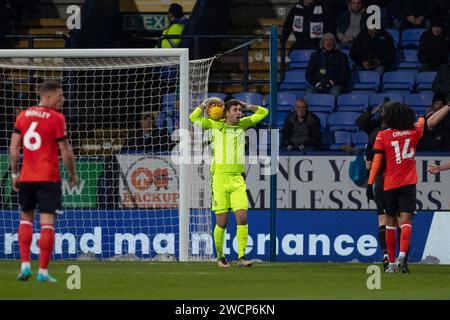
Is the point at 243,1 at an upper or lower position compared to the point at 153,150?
upper

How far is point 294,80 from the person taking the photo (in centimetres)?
2272

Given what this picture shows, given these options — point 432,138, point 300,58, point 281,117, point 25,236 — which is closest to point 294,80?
point 300,58

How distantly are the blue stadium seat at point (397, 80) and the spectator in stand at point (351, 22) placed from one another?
3.77 feet

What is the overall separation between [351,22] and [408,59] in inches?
50.6

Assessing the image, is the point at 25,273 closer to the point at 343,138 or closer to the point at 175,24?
the point at 343,138

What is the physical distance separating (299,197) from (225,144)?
4.05 m

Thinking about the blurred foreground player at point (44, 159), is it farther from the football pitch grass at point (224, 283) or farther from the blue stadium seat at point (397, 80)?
the blue stadium seat at point (397, 80)

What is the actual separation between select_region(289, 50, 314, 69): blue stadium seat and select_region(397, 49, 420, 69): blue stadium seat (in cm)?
165

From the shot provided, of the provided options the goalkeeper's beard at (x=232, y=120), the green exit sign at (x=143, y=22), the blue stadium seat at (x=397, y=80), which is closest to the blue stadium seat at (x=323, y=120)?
the blue stadium seat at (x=397, y=80)

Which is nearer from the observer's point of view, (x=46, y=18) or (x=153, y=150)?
(x=153, y=150)

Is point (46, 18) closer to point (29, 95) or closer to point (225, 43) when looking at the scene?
point (225, 43)
